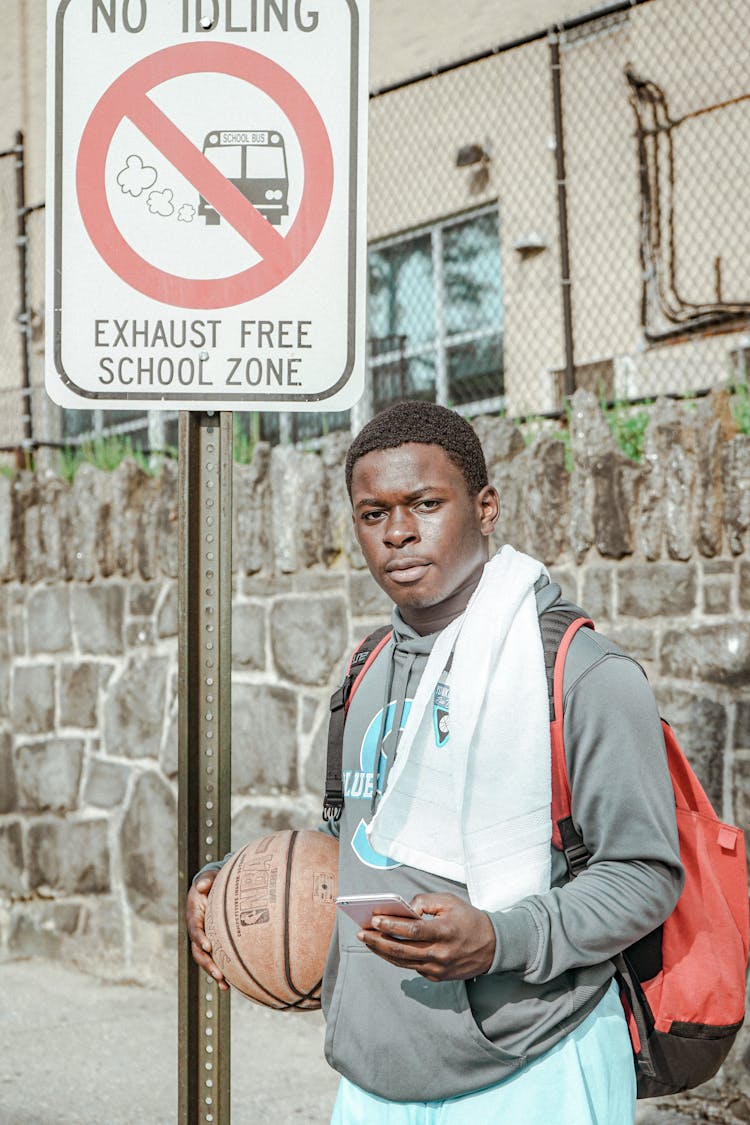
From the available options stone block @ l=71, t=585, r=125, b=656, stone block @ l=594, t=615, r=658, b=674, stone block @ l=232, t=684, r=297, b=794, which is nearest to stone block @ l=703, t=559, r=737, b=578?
stone block @ l=594, t=615, r=658, b=674

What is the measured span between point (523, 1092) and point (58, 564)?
16.4ft

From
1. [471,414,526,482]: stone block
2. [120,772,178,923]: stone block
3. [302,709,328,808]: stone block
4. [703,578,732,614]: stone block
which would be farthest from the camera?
[120,772,178,923]: stone block

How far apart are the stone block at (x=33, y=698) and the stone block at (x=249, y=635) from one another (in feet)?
4.24

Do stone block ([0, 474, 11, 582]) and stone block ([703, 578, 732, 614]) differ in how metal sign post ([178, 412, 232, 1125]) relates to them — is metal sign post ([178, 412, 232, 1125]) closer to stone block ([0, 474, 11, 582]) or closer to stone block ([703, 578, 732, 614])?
stone block ([703, 578, 732, 614])

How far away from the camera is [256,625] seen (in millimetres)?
5801

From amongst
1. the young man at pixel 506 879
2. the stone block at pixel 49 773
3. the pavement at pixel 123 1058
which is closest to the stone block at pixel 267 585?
the stone block at pixel 49 773

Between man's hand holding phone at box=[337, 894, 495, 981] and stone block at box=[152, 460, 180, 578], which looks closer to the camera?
man's hand holding phone at box=[337, 894, 495, 981]

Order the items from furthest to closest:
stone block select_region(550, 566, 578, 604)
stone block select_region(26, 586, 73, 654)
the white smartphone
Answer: stone block select_region(26, 586, 73, 654) < stone block select_region(550, 566, 578, 604) < the white smartphone

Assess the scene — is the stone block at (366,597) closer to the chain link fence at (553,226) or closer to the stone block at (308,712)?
the stone block at (308,712)

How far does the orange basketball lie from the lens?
95.6 inches

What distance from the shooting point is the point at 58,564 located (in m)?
6.68

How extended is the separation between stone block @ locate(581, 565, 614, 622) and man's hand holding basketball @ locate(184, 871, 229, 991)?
2489 millimetres

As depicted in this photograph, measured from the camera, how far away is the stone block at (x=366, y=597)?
5344 millimetres

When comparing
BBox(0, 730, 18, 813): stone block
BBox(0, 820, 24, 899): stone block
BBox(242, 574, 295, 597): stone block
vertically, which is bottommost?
BBox(0, 820, 24, 899): stone block
